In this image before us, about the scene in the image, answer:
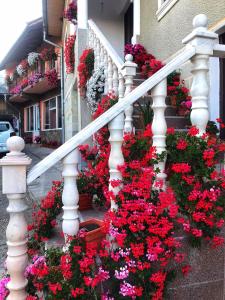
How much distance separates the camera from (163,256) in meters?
1.62

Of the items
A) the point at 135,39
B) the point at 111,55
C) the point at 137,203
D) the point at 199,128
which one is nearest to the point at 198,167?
the point at 199,128

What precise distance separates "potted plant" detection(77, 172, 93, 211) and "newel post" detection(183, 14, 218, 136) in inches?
49.0

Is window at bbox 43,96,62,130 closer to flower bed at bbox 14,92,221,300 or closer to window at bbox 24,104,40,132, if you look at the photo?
window at bbox 24,104,40,132

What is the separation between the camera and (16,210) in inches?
60.9

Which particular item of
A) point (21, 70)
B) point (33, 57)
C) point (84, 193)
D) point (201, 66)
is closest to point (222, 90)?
point (201, 66)

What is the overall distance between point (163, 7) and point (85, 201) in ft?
13.7

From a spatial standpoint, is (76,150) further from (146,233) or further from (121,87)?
(121,87)

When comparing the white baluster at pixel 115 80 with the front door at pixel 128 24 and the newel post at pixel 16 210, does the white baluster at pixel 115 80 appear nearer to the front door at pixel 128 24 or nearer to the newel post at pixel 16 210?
the newel post at pixel 16 210

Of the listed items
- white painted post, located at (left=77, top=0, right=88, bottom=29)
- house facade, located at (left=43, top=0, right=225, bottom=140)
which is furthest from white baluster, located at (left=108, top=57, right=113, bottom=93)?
white painted post, located at (left=77, top=0, right=88, bottom=29)

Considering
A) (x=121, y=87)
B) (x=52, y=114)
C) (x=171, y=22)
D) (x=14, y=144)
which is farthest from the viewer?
(x=52, y=114)

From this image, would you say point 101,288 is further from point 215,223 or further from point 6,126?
point 6,126

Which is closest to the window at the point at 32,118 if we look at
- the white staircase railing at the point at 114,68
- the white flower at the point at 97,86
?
the white staircase railing at the point at 114,68

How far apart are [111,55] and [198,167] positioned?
114 inches

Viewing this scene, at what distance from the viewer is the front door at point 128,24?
8492 mm
